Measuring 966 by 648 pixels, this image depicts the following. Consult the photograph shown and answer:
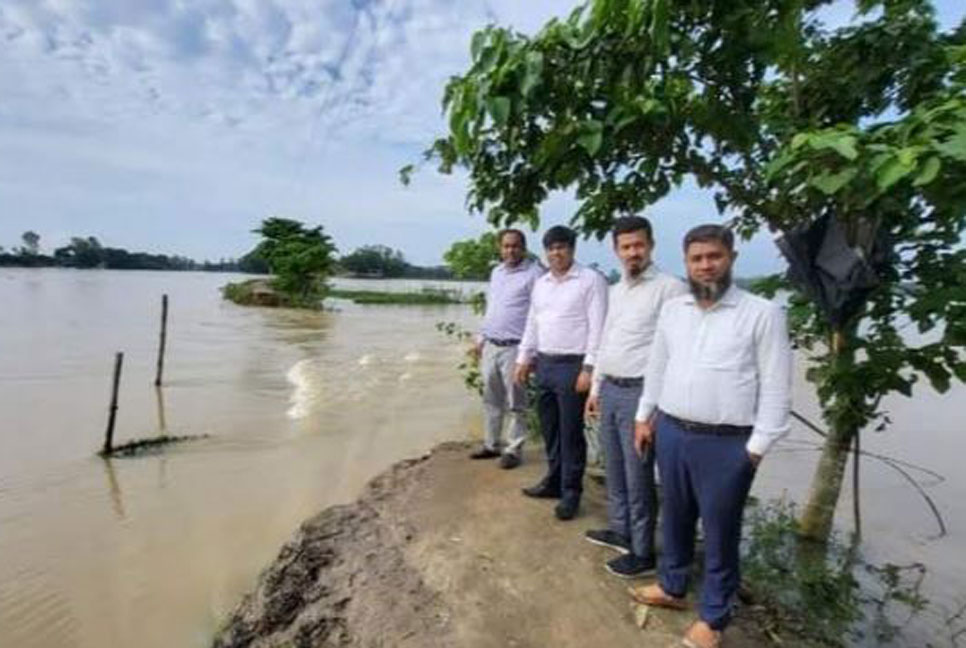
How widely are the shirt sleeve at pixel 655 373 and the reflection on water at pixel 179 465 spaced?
287 centimetres

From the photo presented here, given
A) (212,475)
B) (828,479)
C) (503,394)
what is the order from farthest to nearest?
(212,475) → (503,394) → (828,479)

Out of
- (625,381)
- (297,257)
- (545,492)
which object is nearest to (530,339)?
(545,492)

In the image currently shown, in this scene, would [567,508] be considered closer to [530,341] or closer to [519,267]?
[530,341]

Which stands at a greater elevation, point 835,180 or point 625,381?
point 835,180

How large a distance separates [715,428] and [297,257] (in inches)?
1223

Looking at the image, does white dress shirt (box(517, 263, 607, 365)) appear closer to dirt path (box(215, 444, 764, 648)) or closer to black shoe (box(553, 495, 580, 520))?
black shoe (box(553, 495, 580, 520))

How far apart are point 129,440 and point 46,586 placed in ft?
13.5

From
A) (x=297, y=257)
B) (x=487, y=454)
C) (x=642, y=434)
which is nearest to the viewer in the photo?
(x=642, y=434)

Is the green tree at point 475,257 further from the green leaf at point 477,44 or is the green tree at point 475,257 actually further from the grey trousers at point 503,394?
the green leaf at point 477,44

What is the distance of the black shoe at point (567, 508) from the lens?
12.2ft

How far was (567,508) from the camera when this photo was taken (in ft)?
12.2

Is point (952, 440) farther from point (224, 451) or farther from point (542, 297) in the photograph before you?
point (224, 451)

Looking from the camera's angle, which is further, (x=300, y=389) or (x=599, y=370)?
(x=300, y=389)

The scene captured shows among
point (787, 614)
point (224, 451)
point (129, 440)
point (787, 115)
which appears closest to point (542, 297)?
point (787, 115)
